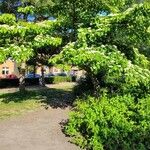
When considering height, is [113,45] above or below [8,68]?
above

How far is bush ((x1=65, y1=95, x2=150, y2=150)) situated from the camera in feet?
45.2

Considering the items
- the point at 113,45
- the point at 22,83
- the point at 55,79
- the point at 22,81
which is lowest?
the point at 55,79

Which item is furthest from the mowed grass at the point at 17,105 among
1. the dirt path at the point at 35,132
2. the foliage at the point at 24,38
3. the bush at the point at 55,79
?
the bush at the point at 55,79

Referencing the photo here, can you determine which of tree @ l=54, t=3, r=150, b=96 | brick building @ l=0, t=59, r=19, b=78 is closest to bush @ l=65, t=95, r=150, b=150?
tree @ l=54, t=3, r=150, b=96

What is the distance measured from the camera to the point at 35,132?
1675 centimetres

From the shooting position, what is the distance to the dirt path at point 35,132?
14.6 meters

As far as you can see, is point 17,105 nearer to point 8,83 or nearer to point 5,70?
point 8,83

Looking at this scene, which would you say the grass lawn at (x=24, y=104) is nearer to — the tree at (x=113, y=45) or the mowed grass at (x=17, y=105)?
the mowed grass at (x=17, y=105)

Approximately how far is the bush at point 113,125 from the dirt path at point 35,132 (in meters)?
0.64

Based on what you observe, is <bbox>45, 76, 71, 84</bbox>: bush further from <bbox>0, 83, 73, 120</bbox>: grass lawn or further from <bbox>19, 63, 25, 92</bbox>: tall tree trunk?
<bbox>0, 83, 73, 120</bbox>: grass lawn

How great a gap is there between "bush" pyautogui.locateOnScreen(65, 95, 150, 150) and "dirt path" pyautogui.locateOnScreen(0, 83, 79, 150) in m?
0.64

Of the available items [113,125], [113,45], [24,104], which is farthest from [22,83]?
[113,125]

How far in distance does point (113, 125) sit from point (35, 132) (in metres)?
3.79

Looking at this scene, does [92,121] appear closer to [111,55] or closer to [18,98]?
[111,55]
